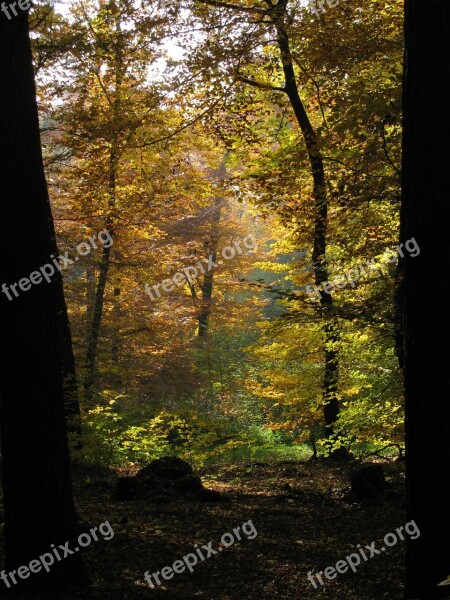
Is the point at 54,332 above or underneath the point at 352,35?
underneath

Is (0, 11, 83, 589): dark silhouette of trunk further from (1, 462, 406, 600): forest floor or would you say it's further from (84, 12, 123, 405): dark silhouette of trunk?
(84, 12, 123, 405): dark silhouette of trunk

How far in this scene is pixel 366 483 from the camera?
7688 mm

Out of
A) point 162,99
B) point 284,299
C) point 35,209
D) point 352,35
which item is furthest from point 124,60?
point 35,209

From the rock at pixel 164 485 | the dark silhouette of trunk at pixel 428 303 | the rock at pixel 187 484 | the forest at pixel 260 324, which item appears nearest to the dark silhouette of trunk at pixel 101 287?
the forest at pixel 260 324

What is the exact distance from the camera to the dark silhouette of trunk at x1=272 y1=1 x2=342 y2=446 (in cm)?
876

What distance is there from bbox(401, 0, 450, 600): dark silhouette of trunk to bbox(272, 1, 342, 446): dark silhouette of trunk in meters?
4.51

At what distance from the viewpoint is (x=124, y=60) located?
28.9 feet

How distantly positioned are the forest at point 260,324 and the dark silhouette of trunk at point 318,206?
0.06m

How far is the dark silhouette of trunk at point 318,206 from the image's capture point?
876 centimetres

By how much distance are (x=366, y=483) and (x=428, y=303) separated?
16.9 feet

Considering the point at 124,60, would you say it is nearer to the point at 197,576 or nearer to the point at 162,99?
the point at 162,99

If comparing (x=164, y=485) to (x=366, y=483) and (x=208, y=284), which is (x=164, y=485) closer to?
(x=366, y=483)

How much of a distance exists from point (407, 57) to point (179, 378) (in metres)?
13.5

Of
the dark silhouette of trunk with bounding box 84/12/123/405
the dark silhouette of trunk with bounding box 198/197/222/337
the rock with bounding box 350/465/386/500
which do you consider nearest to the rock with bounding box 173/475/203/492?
the rock with bounding box 350/465/386/500
